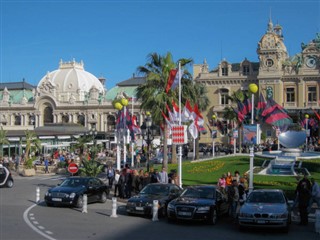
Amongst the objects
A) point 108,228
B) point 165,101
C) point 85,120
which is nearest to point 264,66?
point 85,120

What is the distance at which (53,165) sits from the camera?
44375 millimetres

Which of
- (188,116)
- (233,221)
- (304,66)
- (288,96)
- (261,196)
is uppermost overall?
(304,66)

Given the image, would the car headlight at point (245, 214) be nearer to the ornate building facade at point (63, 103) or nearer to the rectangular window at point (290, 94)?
the rectangular window at point (290, 94)

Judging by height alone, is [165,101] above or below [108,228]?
above

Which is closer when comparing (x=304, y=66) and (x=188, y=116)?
(x=188, y=116)

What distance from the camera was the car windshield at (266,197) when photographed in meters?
15.7

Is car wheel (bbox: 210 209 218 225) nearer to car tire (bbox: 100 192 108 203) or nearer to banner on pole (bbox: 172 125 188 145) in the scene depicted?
banner on pole (bbox: 172 125 188 145)

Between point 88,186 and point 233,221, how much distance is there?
6814 millimetres

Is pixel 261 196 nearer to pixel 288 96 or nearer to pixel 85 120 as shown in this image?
pixel 288 96

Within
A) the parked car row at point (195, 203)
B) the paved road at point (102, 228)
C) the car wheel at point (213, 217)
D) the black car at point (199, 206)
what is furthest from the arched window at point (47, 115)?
the car wheel at point (213, 217)

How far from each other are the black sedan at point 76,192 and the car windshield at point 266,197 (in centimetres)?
746

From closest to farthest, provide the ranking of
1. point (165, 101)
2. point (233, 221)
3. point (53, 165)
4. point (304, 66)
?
point (233, 221), point (165, 101), point (53, 165), point (304, 66)

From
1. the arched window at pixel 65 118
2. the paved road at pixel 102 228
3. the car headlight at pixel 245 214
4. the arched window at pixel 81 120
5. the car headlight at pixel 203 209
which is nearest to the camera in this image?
the paved road at pixel 102 228

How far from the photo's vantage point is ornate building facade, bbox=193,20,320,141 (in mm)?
73875
